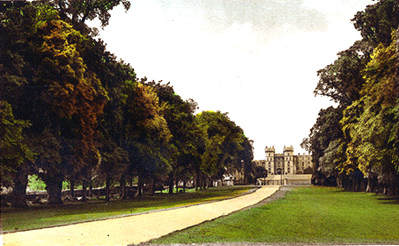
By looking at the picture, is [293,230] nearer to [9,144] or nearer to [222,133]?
[9,144]

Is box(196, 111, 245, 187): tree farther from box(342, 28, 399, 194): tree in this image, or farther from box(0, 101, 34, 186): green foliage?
box(0, 101, 34, 186): green foliage

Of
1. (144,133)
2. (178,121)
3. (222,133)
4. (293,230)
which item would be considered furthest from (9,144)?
(222,133)

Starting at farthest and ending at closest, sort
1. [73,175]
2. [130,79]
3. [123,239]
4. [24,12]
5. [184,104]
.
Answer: [184,104] → [130,79] → [73,175] → [24,12] → [123,239]

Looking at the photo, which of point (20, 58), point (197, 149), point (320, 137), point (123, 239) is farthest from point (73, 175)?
point (320, 137)

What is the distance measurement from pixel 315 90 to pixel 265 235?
34.2 meters

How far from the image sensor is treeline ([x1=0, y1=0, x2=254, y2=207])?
73.7ft

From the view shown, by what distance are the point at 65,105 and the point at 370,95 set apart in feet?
71.0

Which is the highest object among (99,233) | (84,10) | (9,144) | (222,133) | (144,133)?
(84,10)

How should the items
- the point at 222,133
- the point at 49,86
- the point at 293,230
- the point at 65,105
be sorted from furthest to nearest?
1. the point at 222,133
2. the point at 65,105
3. the point at 49,86
4. the point at 293,230

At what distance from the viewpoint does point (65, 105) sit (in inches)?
970

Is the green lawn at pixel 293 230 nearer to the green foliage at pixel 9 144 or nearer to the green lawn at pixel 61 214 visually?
the green lawn at pixel 61 214

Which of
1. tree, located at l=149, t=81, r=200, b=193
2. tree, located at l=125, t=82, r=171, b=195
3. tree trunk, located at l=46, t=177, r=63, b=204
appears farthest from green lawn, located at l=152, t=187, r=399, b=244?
tree, located at l=149, t=81, r=200, b=193

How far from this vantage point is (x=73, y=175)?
2898 centimetres

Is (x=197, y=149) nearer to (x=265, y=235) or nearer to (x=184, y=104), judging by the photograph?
(x=184, y=104)
